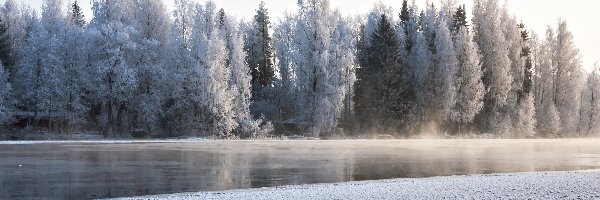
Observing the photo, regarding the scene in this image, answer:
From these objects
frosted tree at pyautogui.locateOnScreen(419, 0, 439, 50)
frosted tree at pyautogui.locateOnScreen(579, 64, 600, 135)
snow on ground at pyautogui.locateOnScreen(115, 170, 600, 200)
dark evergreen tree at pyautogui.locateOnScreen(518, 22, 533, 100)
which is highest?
frosted tree at pyautogui.locateOnScreen(419, 0, 439, 50)

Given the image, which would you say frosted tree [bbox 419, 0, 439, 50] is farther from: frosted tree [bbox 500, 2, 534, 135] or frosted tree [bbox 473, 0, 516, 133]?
frosted tree [bbox 500, 2, 534, 135]

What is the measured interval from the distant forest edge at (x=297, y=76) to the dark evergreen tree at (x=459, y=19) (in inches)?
7.9

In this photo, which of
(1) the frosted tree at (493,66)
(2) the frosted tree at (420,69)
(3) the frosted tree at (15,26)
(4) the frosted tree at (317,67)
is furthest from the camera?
(3) the frosted tree at (15,26)

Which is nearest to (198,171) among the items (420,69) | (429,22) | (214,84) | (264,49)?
(214,84)

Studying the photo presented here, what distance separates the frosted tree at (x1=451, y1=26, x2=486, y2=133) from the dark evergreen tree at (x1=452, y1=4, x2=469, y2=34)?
3.58 m

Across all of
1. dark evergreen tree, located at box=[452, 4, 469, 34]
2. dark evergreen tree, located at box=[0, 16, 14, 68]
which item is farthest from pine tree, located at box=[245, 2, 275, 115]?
dark evergreen tree, located at box=[0, 16, 14, 68]

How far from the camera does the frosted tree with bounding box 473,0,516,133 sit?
7194 cm

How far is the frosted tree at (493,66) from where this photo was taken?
7194 centimetres

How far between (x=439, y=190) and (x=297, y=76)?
4854 centimetres

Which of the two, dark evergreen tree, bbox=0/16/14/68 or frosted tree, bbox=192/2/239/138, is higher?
dark evergreen tree, bbox=0/16/14/68

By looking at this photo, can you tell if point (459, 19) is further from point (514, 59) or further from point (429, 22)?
point (514, 59)

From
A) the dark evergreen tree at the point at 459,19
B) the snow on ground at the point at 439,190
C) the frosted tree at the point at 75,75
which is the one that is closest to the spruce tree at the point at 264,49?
the frosted tree at the point at 75,75

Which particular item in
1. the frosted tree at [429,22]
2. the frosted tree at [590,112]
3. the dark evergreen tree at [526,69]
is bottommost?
the frosted tree at [590,112]

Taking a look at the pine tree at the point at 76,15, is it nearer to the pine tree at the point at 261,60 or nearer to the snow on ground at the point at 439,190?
the pine tree at the point at 261,60
